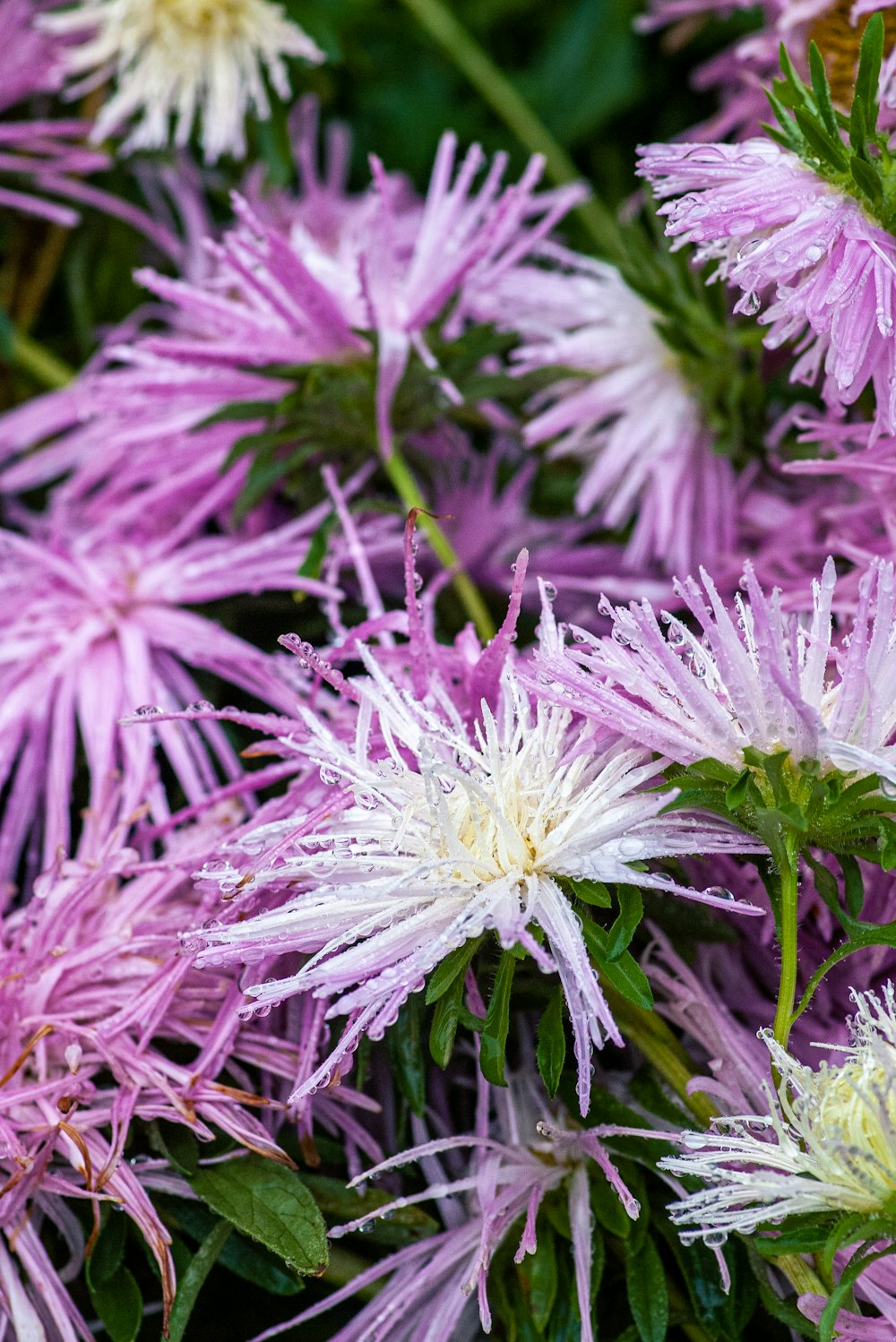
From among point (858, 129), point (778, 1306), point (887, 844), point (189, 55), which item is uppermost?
point (189, 55)

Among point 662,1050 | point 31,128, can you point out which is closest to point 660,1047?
point 662,1050

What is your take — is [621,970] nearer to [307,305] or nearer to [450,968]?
[450,968]

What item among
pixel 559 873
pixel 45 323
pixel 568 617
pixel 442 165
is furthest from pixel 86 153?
pixel 559 873

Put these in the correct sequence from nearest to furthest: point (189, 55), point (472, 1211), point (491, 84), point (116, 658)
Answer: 1. point (472, 1211)
2. point (116, 658)
3. point (189, 55)
4. point (491, 84)

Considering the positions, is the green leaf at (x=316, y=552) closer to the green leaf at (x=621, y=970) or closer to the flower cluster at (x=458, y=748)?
the flower cluster at (x=458, y=748)

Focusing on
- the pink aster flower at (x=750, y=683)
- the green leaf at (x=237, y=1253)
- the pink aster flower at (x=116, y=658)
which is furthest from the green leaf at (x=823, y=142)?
the green leaf at (x=237, y=1253)

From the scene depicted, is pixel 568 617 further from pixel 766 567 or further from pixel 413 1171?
pixel 413 1171

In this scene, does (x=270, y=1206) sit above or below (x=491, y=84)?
below
